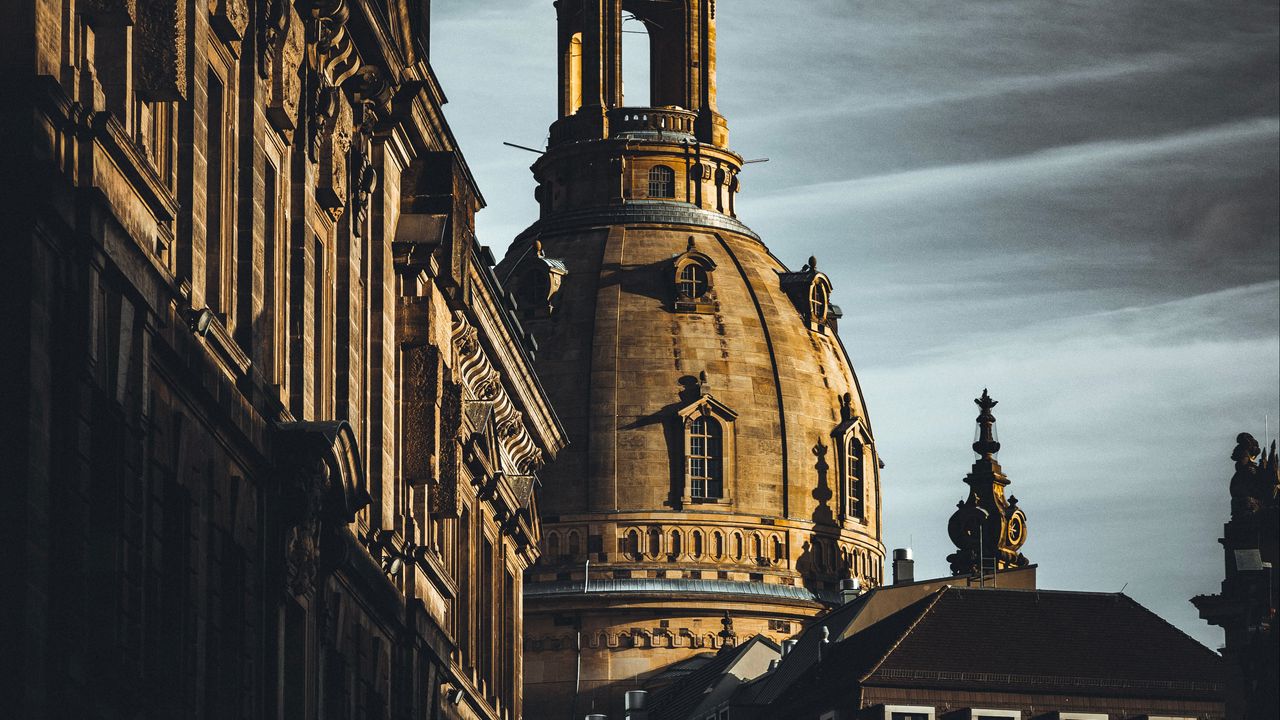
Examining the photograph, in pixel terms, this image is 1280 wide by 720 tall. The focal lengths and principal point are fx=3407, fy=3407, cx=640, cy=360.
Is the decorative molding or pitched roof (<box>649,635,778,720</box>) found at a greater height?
the decorative molding

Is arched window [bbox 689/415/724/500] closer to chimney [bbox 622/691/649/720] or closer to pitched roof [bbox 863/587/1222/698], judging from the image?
chimney [bbox 622/691/649/720]

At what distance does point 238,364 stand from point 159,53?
5.59 meters

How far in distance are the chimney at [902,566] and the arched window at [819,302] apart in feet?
61.8

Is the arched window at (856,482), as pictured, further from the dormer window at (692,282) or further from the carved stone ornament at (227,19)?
the carved stone ornament at (227,19)

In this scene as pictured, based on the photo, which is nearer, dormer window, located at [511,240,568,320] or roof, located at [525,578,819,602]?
roof, located at [525,578,819,602]

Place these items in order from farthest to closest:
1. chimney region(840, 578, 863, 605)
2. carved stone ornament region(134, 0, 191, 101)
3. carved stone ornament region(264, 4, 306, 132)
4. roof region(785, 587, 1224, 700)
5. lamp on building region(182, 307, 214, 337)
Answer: chimney region(840, 578, 863, 605), roof region(785, 587, 1224, 700), carved stone ornament region(264, 4, 306, 132), lamp on building region(182, 307, 214, 337), carved stone ornament region(134, 0, 191, 101)

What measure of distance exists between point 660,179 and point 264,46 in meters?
119

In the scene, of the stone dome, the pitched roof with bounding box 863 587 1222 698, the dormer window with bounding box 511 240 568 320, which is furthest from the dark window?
the pitched roof with bounding box 863 587 1222 698

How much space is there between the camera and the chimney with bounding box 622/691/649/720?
142 meters

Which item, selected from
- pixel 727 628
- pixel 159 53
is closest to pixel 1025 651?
pixel 727 628

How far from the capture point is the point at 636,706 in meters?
144

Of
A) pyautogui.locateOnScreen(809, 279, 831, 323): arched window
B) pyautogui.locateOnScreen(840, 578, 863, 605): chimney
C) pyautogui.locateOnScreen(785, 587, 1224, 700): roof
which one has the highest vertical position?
pyautogui.locateOnScreen(809, 279, 831, 323): arched window

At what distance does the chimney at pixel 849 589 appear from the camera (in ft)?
518

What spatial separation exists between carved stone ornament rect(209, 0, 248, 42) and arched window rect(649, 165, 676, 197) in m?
120
